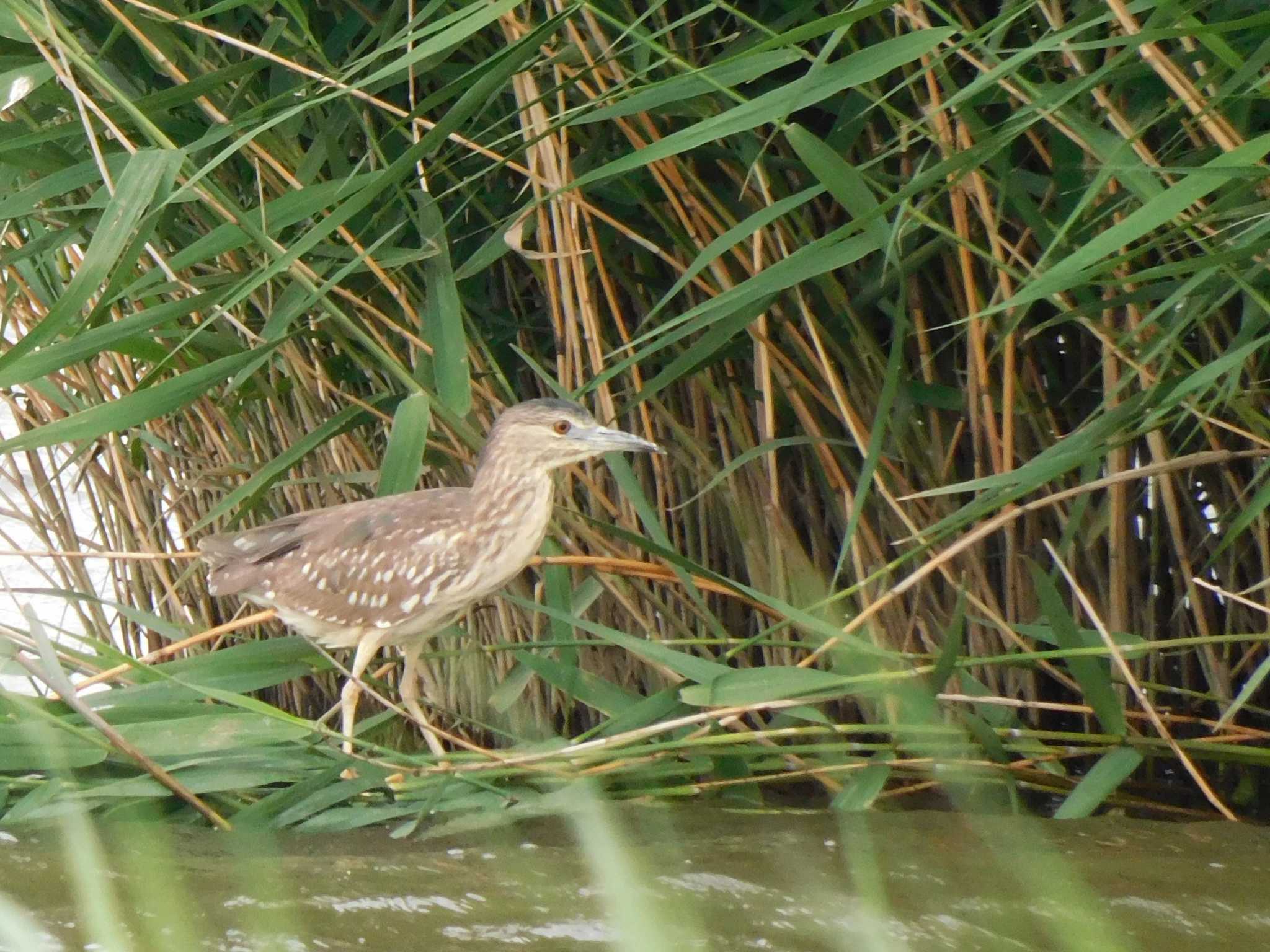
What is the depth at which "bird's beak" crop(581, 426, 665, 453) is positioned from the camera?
9.30ft

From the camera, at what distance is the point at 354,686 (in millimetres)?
2900

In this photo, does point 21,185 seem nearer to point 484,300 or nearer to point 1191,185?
point 484,300

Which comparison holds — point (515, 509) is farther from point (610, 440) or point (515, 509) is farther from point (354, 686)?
point (354, 686)

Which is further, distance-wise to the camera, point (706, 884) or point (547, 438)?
point (547, 438)

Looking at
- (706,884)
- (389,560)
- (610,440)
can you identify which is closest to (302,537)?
(389,560)

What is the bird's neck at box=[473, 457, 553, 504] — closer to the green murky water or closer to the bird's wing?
the bird's wing

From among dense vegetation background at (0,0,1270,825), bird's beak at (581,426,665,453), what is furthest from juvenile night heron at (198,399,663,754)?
dense vegetation background at (0,0,1270,825)

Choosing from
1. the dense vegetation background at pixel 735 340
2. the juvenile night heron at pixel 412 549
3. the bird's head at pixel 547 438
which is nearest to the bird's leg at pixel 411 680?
the juvenile night heron at pixel 412 549

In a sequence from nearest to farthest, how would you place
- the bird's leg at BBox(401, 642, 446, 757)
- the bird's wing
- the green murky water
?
the green murky water
the bird's wing
the bird's leg at BBox(401, 642, 446, 757)

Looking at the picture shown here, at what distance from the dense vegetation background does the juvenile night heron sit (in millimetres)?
112

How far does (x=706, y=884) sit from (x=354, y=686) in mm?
1000

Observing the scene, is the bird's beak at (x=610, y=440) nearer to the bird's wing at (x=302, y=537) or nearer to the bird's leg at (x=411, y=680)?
the bird's wing at (x=302, y=537)

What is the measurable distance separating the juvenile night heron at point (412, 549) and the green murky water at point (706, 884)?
51cm

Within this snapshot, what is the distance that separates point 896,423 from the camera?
2.93m
